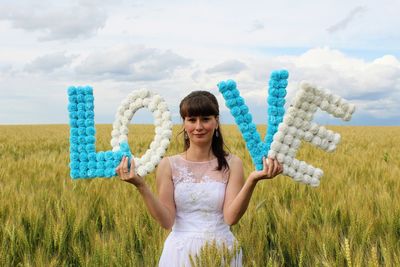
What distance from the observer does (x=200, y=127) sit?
2086mm

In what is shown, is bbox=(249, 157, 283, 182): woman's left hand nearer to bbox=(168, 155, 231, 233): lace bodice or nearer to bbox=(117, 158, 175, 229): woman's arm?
bbox=(168, 155, 231, 233): lace bodice

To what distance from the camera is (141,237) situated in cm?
252

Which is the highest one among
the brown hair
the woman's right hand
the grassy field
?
the brown hair

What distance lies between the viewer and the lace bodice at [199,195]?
2.18 m

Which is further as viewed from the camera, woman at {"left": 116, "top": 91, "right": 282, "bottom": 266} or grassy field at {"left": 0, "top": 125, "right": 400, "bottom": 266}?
grassy field at {"left": 0, "top": 125, "right": 400, "bottom": 266}

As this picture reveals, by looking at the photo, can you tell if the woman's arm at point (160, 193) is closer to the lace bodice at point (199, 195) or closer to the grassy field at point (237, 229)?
the lace bodice at point (199, 195)

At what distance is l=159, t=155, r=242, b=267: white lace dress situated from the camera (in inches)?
84.6

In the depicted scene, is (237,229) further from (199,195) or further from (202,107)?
(202,107)

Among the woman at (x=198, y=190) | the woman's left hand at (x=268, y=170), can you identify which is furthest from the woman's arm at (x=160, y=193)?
the woman's left hand at (x=268, y=170)

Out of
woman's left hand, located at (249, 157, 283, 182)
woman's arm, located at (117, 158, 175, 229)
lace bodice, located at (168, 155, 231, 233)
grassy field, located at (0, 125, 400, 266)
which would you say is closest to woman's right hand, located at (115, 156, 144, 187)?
woman's arm, located at (117, 158, 175, 229)

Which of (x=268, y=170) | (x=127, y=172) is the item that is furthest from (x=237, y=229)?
(x=127, y=172)

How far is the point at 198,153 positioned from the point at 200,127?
7.6 inches

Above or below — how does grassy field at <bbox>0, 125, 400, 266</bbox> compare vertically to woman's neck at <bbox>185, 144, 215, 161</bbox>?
below

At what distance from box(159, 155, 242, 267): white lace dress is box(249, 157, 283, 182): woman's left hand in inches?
10.4
